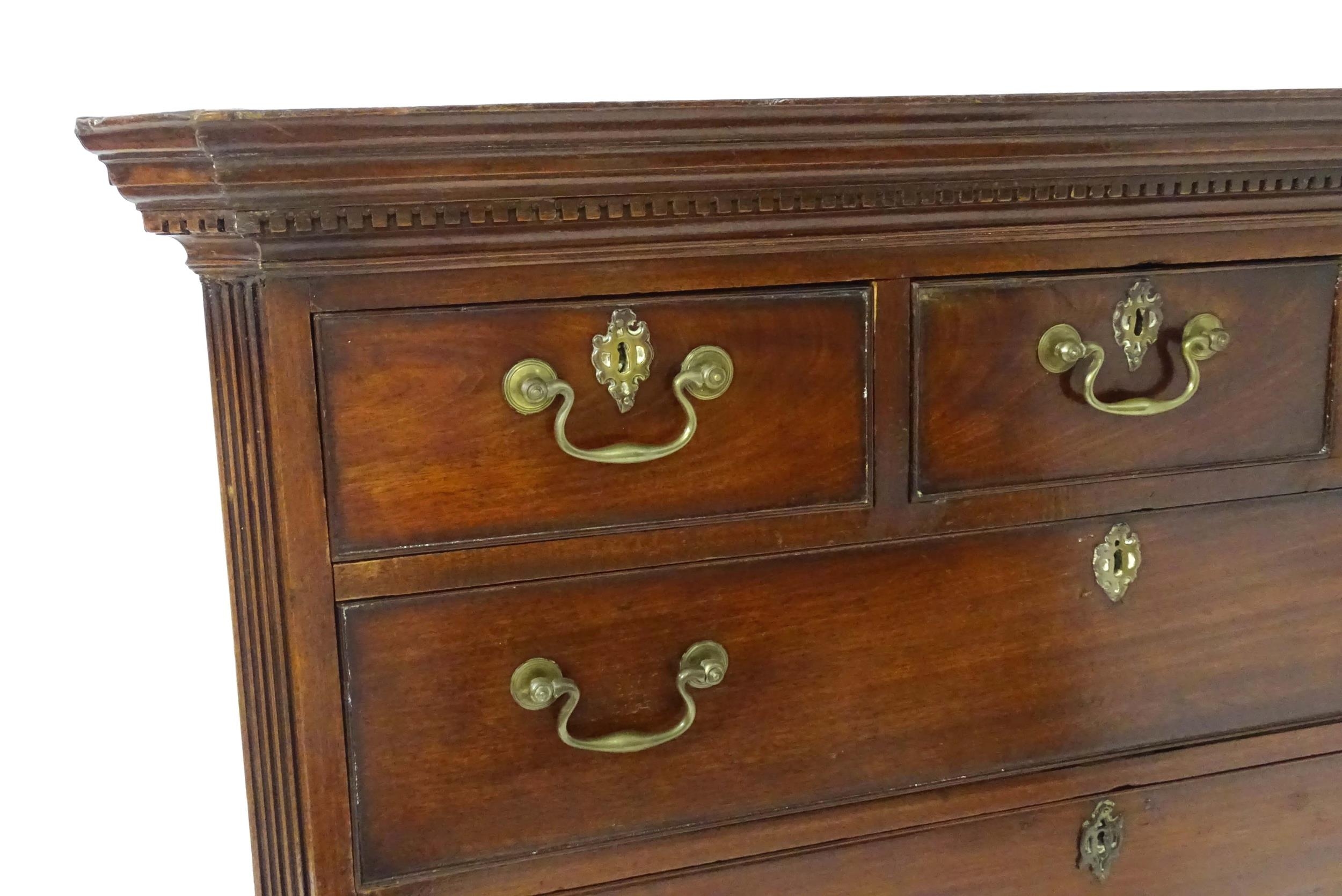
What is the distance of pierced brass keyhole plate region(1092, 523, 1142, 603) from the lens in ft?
3.28

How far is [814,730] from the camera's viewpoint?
0.96m

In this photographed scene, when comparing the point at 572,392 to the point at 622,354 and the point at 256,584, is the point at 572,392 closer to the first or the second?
the point at 622,354

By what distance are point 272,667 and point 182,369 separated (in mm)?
637

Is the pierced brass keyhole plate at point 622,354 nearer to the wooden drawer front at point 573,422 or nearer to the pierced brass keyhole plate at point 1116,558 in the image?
the wooden drawer front at point 573,422

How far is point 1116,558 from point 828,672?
270 millimetres

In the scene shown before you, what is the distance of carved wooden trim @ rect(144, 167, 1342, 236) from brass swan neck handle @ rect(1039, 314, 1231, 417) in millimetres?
104

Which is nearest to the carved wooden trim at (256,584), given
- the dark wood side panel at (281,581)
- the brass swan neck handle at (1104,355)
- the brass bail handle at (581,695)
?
the dark wood side panel at (281,581)

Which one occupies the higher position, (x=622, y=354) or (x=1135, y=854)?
(x=622, y=354)

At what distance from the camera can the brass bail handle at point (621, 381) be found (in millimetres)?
838

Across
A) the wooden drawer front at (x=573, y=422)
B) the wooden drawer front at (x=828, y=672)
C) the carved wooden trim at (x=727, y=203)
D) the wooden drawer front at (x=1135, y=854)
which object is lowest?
the wooden drawer front at (x=1135, y=854)

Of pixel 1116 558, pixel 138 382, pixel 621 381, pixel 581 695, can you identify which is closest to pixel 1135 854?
pixel 1116 558

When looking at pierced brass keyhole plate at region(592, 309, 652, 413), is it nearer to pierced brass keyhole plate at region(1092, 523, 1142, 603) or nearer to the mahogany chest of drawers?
the mahogany chest of drawers

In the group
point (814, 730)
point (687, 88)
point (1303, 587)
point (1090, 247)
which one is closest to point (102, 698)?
point (814, 730)

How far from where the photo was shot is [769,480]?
3.00ft
